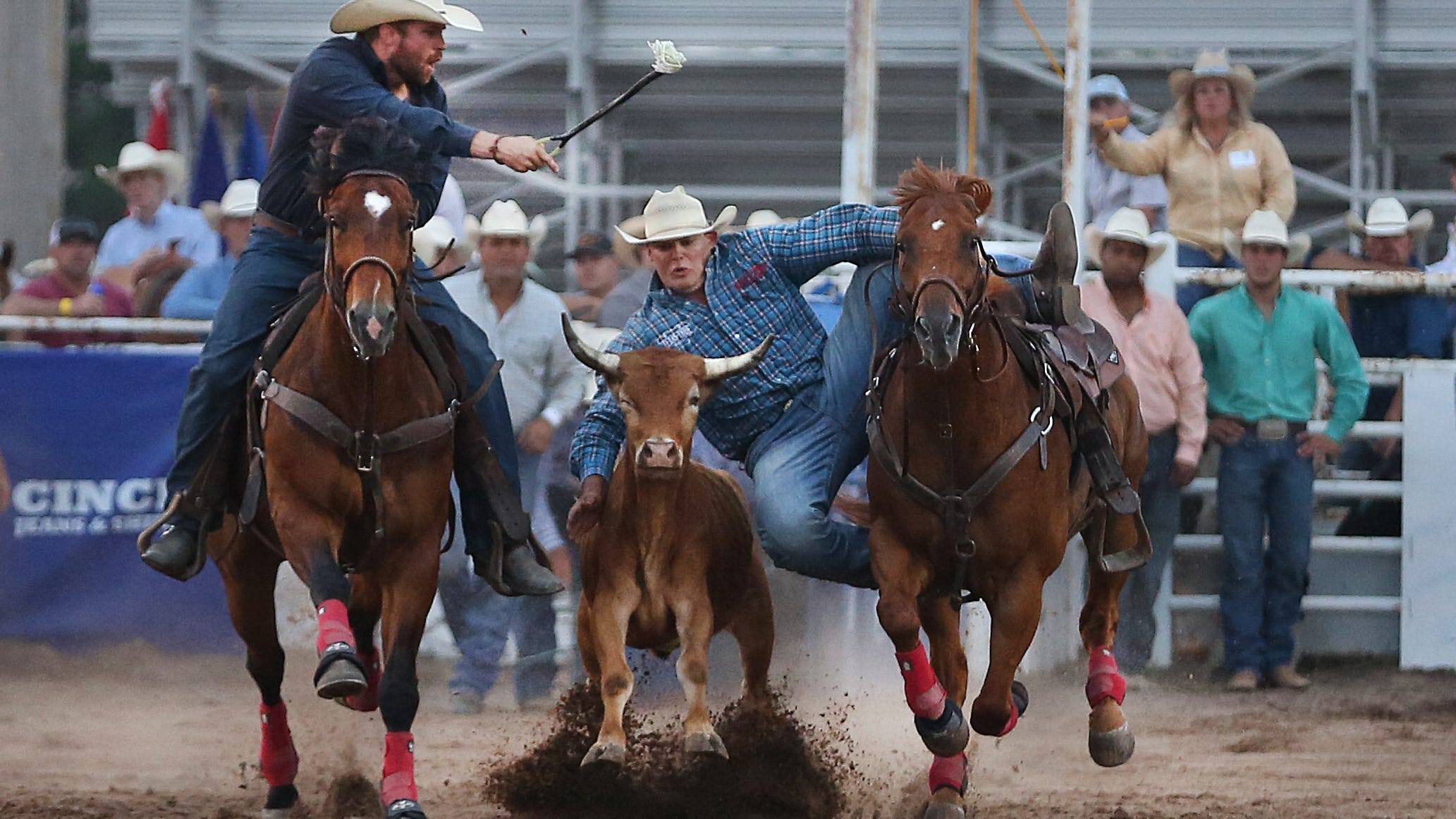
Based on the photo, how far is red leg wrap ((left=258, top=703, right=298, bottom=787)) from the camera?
22.8 feet

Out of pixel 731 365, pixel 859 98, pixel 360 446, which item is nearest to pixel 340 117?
pixel 360 446

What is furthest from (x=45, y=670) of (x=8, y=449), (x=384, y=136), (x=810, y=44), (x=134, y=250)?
(x=810, y=44)

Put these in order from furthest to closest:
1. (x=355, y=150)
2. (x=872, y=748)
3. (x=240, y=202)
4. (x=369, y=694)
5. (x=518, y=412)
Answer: (x=240, y=202), (x=518, y=412), (x=872, y=748), (x=369, y=694), (x=355, y=150)

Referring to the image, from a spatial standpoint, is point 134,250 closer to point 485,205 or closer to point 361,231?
point 485,205

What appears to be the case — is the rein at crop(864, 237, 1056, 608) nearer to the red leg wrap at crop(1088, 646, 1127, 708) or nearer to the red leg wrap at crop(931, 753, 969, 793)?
Result: the red leg wrap at crop(931, 753, 969, 793)

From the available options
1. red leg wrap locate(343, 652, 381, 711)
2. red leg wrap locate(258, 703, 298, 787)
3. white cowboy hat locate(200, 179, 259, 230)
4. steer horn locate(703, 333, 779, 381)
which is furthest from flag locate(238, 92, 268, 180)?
steer horn locate(703, 333, 779, 381)

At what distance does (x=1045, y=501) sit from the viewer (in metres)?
6.43

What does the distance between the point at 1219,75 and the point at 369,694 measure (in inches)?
206

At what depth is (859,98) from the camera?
903cm

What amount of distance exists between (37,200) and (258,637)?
6.02 m

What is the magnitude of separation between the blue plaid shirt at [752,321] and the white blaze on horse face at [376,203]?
1.33 meters

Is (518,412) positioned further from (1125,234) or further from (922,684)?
(922,684)

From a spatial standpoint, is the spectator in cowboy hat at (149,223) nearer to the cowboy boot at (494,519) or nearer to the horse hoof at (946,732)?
the cowboy boot at (494,519)

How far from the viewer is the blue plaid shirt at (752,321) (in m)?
6.92
